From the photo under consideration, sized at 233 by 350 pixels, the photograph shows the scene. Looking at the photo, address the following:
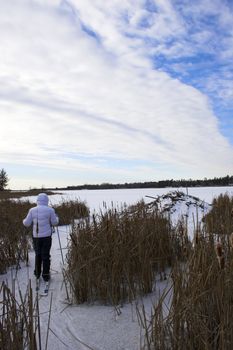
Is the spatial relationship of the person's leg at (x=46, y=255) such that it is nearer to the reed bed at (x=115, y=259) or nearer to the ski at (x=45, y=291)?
the ski at (x=45, y=291)

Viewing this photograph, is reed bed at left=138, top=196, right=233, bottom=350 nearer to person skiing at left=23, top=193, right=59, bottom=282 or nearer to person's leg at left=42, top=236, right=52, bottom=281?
person's leg at left=42, top=236, right=52, bottom=281

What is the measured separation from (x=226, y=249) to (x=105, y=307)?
1416mm

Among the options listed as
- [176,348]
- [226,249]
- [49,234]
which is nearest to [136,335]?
[176,348]

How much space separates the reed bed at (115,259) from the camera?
3.90 meters

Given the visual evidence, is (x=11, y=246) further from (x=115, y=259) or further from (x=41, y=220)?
(x=115, y=259)

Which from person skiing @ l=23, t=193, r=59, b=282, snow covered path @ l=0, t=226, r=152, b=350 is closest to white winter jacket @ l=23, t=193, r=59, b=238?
person skiing @ l=23, t=193, r=59, b=282

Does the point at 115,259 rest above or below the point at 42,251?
above

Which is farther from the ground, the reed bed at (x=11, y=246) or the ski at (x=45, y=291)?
the reed bed at (x=11, y=246)

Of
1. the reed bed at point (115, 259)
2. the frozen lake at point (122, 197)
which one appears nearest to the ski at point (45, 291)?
the reed bed at point (115, 259)

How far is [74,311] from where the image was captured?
150 inches

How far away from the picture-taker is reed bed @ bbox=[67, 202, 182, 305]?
12.8 ft

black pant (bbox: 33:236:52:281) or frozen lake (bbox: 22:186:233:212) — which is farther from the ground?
frozen lake (bbox: 22:186:233:212)

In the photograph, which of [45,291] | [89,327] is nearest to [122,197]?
[45,291]

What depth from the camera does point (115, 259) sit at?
3957 mm
